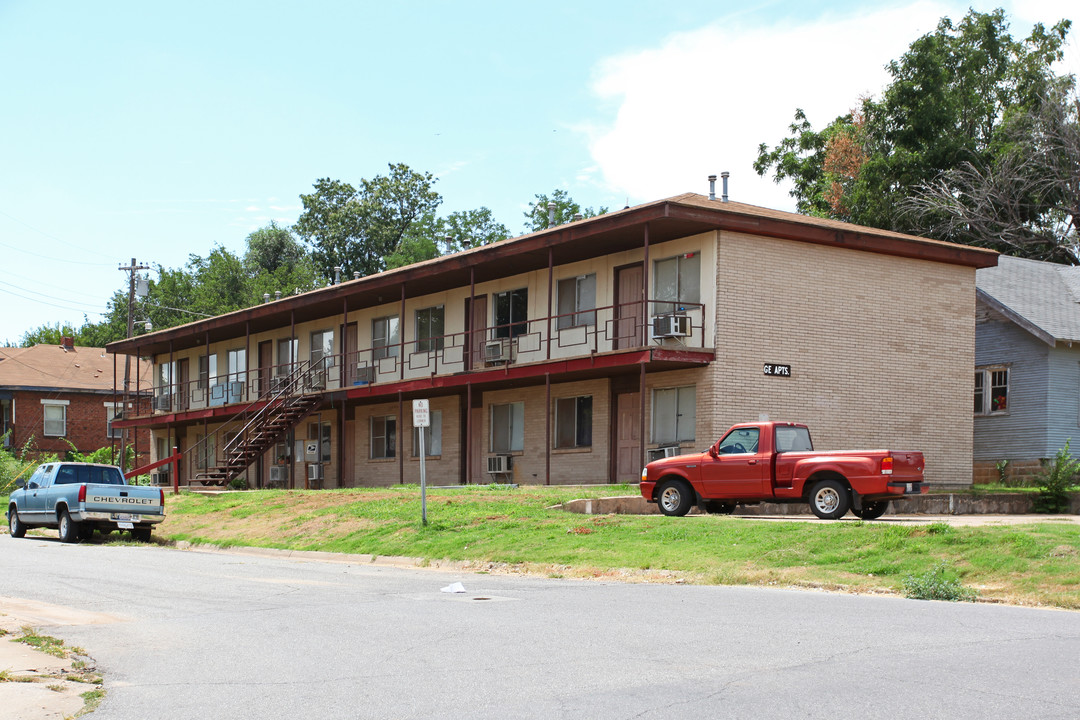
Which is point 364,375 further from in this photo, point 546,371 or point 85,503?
point 85,503

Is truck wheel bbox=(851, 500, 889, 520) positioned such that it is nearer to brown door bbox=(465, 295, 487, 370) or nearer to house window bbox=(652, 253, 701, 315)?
house window bbox=(652, 253, 701, 315)

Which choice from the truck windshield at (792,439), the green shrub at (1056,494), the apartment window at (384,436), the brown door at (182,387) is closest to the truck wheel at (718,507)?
the truck windshield at (792,439)

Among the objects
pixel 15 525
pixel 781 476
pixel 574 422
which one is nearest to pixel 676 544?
pixel 781 476

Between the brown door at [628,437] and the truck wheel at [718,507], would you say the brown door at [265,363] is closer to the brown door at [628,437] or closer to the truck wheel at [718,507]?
the brown door at [628,437]

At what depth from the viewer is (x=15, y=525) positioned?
86.7 feet

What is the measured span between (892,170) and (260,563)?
32.2m

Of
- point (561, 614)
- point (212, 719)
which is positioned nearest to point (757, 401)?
point (561, 614)

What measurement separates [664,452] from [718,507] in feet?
18.5

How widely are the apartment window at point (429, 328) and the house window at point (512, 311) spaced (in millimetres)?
2788

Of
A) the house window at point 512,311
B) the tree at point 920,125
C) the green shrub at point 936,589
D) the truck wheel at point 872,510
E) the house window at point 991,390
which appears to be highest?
the tree at point 920,125

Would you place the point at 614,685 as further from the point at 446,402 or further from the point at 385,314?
the point at 385,314

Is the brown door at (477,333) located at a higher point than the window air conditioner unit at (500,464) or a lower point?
higher

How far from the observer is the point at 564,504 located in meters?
21.9

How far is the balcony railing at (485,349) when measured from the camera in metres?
27.0
